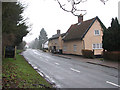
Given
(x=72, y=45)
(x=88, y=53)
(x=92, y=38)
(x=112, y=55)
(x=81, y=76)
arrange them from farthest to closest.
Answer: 1. (x=72, y=45)
2. (x=92, y=38)
3. (x=88, y=53)
4. (x=112, y=55)
5. (x=81, y=76)

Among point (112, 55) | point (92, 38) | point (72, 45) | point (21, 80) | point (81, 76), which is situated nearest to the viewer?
point (21, 80)

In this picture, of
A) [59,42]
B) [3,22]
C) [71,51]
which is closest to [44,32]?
[59,42]

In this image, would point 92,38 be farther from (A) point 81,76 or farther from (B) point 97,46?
(A) point 81,76

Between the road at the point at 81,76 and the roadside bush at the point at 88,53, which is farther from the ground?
the roadside bush at the point at 88,53

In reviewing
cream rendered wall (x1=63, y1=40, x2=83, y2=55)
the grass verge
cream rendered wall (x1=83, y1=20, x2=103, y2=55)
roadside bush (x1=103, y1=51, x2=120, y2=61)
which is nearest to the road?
the grass verge

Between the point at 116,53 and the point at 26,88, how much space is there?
15.0 m

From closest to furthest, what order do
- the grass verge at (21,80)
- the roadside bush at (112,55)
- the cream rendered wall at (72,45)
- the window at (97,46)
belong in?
the grass verge at (21,80)
the roadside bush at (112,55)
the window at (97,46)
the cream rendered wall at (72,45)

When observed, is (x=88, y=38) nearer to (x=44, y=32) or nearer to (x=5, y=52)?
(x=5, y=52)

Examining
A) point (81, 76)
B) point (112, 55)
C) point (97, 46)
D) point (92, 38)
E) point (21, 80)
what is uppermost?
point (92, 38)

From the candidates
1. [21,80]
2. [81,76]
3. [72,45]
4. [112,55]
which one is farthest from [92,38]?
[21,80]

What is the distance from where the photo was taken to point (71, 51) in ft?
111

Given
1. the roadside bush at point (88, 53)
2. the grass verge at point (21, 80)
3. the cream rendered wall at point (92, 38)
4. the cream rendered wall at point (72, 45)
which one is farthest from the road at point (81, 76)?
the cream rendered wall at point (72, 45)

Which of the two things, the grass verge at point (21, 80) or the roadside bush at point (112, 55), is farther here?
the roadside bush at point (112, 55)

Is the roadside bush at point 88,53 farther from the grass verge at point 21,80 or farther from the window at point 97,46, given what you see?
the grass verge at point 21,80
